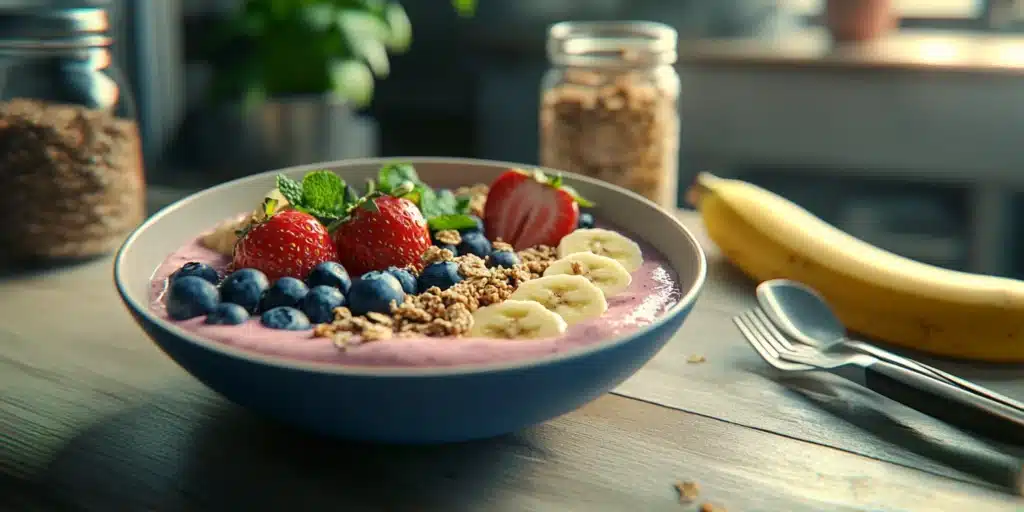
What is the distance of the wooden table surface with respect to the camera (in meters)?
0.57

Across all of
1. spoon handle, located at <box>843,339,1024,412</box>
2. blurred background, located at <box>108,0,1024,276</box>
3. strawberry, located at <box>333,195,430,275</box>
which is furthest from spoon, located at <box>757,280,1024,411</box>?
blurred background, located at <box>108,0,1024,276</box>

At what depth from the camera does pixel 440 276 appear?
70 cm

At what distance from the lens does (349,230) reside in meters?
0.75

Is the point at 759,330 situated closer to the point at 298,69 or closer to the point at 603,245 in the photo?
the point at 603,245

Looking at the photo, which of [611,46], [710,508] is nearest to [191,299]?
[710,508]

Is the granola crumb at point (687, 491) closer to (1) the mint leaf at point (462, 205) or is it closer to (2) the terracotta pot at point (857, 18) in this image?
(1) the mint leaf at point (462, 205)

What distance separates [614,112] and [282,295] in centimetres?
62

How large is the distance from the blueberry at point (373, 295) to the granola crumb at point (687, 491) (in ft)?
0.75

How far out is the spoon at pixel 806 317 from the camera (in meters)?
0.76

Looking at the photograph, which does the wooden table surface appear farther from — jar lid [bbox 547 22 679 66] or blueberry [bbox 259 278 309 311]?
jar lid [bbox 547 22 679 66]

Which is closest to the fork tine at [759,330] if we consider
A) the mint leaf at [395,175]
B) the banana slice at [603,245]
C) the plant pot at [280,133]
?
Result: the banana slice at [603,245]

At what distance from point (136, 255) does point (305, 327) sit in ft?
0.63

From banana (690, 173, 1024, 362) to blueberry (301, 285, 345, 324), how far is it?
1.56 ft

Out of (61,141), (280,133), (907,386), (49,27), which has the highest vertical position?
(49,27)
